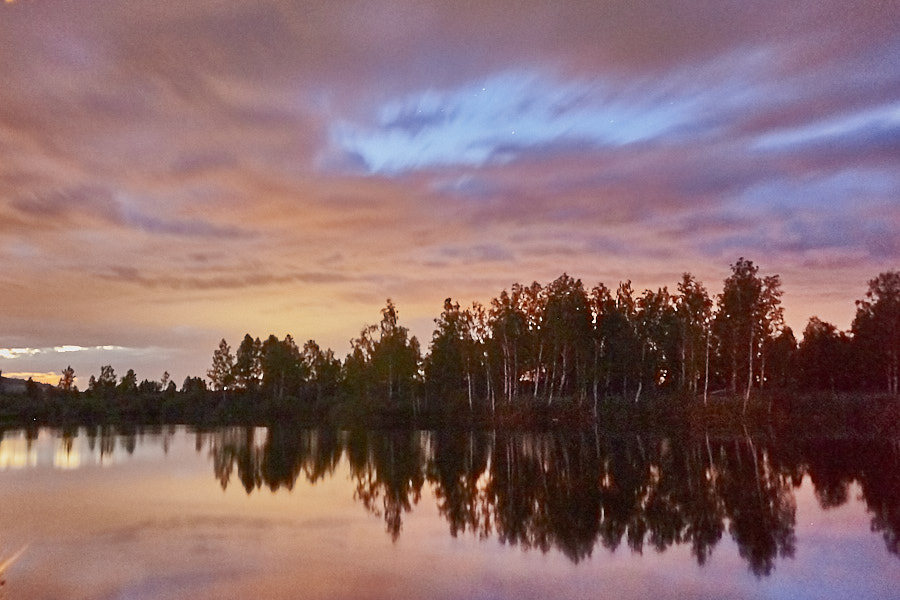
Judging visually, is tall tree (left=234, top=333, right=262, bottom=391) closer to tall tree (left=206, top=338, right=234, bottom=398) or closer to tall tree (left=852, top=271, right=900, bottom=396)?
tall tree (left=206, top=338, right=234, bottom=398)

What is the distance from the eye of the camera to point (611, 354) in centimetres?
7150

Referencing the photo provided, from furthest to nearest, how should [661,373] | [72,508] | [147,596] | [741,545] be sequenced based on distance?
[661,373]
[72,508]
[741,545]
[147,596]

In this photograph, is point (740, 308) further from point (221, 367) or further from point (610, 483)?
point (221, 367)

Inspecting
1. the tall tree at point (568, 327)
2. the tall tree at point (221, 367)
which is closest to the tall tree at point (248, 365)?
the tall tree at point (221, 367)

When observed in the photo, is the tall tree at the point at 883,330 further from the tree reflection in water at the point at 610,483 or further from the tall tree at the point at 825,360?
the tree reflection in water at the point at 610,483

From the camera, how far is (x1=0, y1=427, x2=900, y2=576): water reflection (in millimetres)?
18078

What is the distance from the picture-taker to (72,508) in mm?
23516

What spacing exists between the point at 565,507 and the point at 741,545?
615cm

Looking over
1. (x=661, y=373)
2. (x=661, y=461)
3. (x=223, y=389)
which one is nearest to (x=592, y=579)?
(x=661, y=461)

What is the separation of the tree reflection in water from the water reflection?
6 cm

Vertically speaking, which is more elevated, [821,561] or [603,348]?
[603,348]

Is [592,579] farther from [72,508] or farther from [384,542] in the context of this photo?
[72,508]

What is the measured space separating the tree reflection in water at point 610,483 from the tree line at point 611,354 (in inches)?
700

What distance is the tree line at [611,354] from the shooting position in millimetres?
64938
